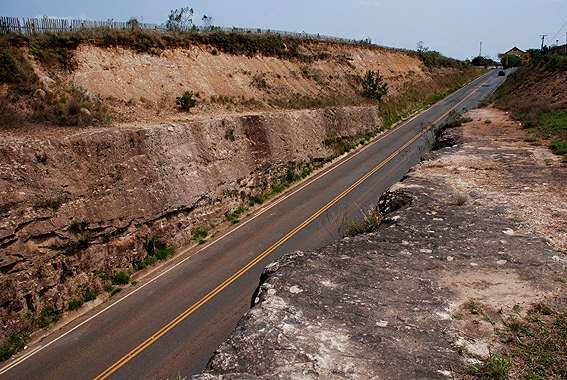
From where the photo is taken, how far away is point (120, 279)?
18797 mm

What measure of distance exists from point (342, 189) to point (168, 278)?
41.1ft

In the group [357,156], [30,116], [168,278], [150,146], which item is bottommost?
[168,278]

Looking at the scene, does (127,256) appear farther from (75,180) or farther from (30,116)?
(30,116)

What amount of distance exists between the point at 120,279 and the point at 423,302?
14.4m

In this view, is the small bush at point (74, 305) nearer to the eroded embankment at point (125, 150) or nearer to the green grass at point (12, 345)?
the eroded embankment at point (125, 150)

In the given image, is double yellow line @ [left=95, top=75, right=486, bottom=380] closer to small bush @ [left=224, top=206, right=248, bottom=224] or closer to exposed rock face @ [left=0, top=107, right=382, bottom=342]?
small bush @ [left=224, top=206, right=248, bottom=224]

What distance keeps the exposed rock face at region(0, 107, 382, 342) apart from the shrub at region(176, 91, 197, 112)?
10.4ft

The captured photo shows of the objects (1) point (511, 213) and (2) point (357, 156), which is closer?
(1) point (511, 213)

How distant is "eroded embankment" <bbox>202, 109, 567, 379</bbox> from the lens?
19.5 feet

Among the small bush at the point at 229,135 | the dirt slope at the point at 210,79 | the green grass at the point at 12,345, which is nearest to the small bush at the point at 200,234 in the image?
the small bush at the point at 229,135

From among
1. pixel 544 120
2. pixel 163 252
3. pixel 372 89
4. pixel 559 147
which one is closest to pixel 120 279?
pixel 163 252

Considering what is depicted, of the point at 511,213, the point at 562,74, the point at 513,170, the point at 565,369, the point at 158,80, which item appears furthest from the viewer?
the point at 562,74

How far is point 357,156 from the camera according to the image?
36.2 m

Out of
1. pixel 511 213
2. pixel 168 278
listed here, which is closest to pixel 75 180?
pixel 168 278
